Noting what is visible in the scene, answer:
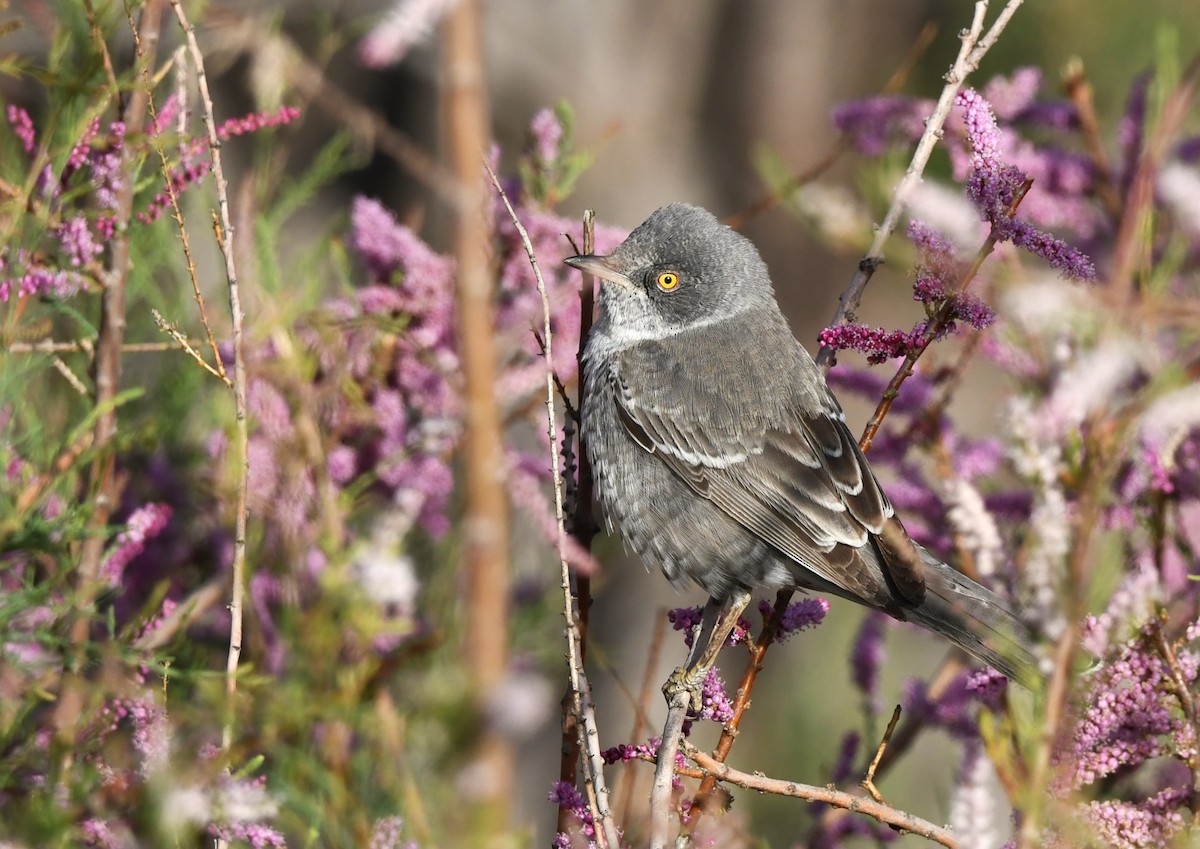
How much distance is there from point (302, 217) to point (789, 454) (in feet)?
18.6

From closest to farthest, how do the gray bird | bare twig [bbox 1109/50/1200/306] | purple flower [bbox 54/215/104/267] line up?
bare twig [bbox 1109/50/1200/306] → purple flower [bbox 54/215/104/267] → the gray bird

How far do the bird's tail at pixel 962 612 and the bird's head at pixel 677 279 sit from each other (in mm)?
1111

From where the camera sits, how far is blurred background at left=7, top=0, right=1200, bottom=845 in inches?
309

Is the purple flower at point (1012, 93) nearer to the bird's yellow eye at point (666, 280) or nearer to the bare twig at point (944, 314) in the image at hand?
the bird's yellow eye at point (666, 280)

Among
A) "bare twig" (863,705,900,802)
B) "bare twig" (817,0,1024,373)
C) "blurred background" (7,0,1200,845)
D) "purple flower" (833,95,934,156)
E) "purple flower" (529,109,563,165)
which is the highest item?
"blurred background" (7,0,1200,845)

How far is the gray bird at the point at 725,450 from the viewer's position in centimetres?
314

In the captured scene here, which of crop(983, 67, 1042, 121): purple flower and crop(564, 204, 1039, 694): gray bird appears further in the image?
crop(983, 67, 1042, 121): purple flower

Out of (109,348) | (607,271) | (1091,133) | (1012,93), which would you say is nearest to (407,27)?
(109,348)

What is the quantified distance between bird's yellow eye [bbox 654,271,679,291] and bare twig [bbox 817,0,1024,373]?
4.59ft

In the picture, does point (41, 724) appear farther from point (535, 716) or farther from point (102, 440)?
point (535, 716)

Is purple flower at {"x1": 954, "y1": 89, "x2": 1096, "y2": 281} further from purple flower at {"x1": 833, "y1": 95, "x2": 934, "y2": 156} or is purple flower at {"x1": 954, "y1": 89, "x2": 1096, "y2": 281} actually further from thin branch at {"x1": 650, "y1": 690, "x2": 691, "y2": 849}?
purple flower at {"x1": 833, "y1": 95, "x2": 934, "y2": 156}

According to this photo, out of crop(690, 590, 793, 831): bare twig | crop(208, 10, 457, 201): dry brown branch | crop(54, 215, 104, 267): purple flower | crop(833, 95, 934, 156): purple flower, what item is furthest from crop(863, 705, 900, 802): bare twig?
crop(833, 95, 934, 156): purple flower

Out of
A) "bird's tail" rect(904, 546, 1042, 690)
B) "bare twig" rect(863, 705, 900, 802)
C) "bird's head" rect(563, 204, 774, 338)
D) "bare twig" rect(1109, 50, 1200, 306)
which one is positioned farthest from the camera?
"bird's head" rect(563, 204, 774, 338)

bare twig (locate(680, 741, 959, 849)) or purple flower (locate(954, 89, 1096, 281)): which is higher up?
purple flower (locate(954, 89, 1096, 281))
